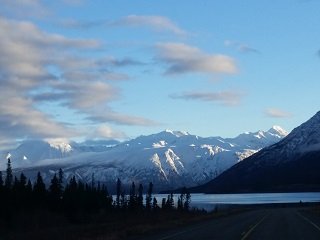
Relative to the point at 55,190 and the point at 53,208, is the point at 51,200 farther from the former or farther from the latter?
the point at 55,190

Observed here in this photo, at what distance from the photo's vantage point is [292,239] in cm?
3731

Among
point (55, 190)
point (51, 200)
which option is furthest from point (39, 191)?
point (55, 190)

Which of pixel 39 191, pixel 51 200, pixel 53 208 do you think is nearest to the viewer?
pixel 39 191

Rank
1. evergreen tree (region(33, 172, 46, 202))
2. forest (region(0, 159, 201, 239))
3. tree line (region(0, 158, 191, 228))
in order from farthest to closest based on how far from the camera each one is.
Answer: evergreen tree (region(33, 172, 46, 202)) → tree line (region(0, 158, 191, 228)) → forest (region(0, 159, 201, 239))

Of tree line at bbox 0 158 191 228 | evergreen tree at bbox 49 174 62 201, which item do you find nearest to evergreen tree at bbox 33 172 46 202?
tree line at bbox 0 158 191 228

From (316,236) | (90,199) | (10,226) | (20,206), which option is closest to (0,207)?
(10,226)

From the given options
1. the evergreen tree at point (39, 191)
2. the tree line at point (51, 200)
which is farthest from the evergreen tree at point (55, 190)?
the evergreen tree at point (39, 191)

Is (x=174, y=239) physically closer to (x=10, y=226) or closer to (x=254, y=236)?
(x=254, y=236)

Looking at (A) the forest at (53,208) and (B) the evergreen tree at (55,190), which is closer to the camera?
(A) the forest at (53,208)

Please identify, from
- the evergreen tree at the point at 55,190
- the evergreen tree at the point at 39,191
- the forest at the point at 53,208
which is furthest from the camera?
the evergreen tree at the point at 55,190

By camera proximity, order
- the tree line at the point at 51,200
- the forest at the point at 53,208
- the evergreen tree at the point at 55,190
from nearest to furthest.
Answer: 1. the forest at the point at 53,208
2. the tree line at the point at 51,200
3. the evergreen tree at the point at 55,190

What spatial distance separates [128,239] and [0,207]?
53408 millimetres

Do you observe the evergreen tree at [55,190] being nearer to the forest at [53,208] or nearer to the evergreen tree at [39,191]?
the forest at [53,208]

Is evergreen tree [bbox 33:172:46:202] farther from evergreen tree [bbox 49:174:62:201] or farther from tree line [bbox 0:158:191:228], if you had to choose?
evergreen tree [bbox 49:174:62:201]
